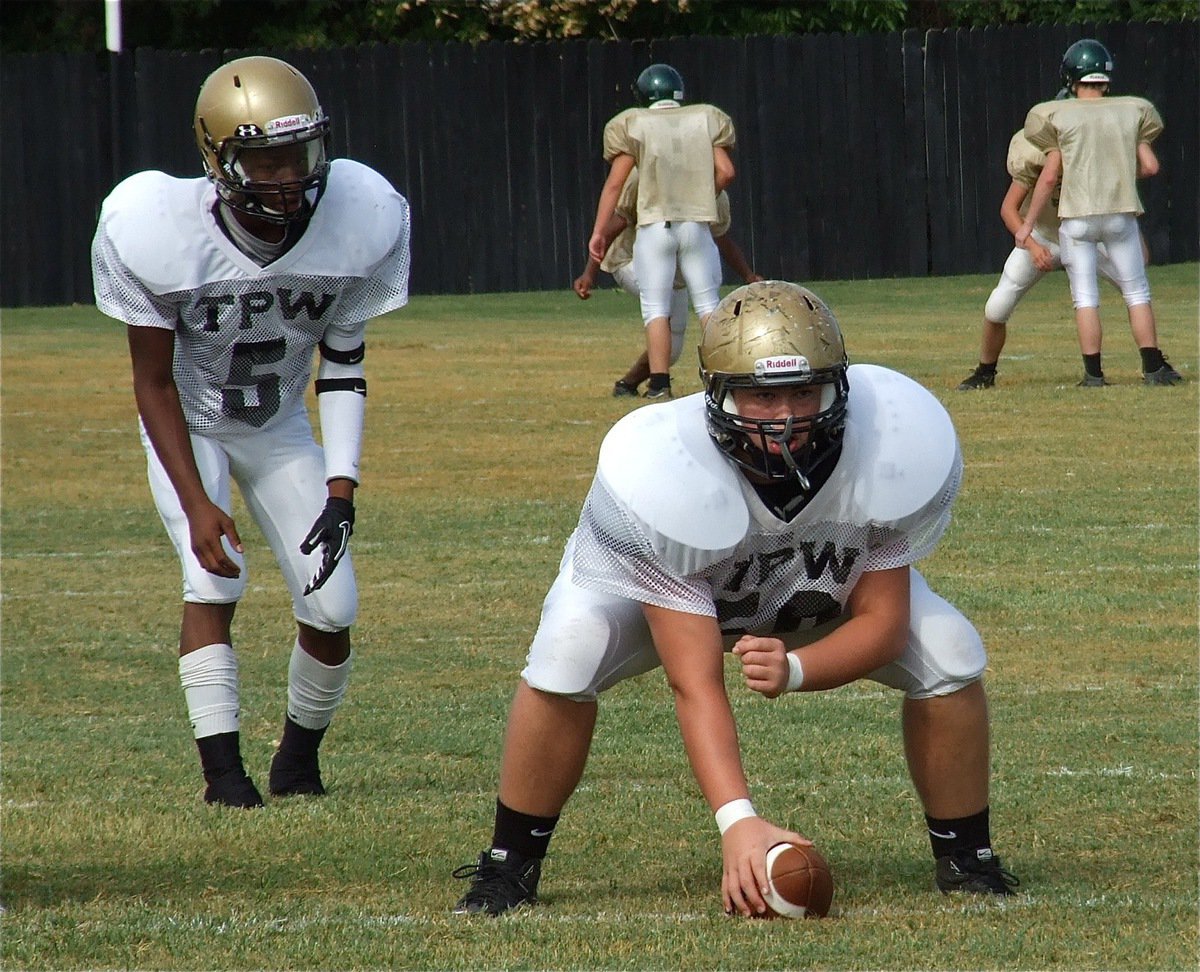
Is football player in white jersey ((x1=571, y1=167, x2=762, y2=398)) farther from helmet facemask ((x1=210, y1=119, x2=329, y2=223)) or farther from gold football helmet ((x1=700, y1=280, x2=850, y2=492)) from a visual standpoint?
gold football helmet ((x1=700, y1=280, x2=850, y2=492))

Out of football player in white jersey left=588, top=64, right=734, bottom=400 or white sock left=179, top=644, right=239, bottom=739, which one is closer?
white sock left=179, top=644, right=239, bottom=739

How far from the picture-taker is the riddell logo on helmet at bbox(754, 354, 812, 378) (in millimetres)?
3629

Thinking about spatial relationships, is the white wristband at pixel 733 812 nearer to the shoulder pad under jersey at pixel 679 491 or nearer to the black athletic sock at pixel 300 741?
the shoulder pad under jersey at pixel 679 491

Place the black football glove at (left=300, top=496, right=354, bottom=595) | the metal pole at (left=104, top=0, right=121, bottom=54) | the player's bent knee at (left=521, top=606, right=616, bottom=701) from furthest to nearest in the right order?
the metal pole at (left=104, top=0, right=121, bottom=54), the black football glove at (left=300, top=496, right=354, bottom=595), the player's bent knee at (left=521, top=606, right=616, bottom=701)

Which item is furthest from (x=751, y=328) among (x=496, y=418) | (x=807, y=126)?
(x=807, y=126)

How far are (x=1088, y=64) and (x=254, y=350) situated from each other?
774cm

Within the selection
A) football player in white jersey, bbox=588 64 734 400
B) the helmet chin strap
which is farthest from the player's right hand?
the helmet chin strap

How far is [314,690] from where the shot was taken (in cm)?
508

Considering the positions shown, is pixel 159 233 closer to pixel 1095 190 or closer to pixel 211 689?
pixel 211 689

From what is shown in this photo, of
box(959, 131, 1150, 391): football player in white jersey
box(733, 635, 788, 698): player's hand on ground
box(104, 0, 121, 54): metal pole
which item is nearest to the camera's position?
box(733, 635, 788, 698): player's hand on ground

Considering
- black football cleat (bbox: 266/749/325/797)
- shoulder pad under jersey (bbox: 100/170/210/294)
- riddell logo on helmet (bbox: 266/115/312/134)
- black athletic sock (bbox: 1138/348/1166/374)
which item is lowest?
black football cleat (bbox: 266/749/325/797)

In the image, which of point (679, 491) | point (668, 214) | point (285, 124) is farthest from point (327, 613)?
point (668, 214)

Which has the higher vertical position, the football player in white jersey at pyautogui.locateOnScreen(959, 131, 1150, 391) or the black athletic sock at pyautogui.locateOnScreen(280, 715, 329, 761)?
the football player in white jersey at pyautogui.locateOnScreen(959, 131, 1150, 391)

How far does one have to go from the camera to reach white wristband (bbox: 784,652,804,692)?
353cm
